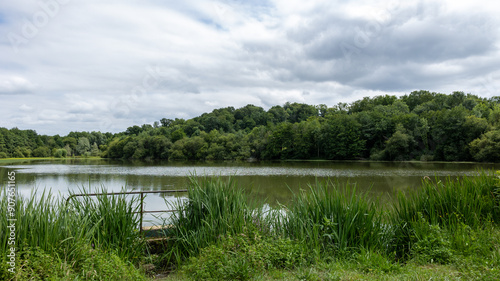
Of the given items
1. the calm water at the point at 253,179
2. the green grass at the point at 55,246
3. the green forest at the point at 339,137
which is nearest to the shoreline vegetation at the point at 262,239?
the green grass at the point at 55,246

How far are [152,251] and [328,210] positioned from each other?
342 cm

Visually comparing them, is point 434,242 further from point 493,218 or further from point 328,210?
point 493,218

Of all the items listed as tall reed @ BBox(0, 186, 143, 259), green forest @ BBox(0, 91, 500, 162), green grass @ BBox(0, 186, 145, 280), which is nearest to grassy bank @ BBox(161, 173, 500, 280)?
tall reed @ BBox(0, 186, 143, 259)

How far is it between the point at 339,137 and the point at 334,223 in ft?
221

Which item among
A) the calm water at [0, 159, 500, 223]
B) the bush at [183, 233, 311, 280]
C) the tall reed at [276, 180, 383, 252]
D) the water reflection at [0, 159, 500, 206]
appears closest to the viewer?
the bush at [183, 233, 311, 280]

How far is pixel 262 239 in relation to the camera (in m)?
5.52

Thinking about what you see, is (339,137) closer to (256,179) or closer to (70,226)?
(256,179)

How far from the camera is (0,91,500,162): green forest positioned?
5509 cm

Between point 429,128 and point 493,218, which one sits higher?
point 429,128

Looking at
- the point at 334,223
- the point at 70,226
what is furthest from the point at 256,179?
the point at 70,226

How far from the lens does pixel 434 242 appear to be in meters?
5.39

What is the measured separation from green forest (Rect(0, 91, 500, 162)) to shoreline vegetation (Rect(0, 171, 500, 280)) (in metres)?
49.4

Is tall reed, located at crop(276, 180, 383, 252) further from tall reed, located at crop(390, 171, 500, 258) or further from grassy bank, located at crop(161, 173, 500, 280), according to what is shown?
tall reed, located at crop(390, 171, 500, 258)

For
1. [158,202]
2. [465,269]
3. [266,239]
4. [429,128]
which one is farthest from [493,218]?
[429,128]
